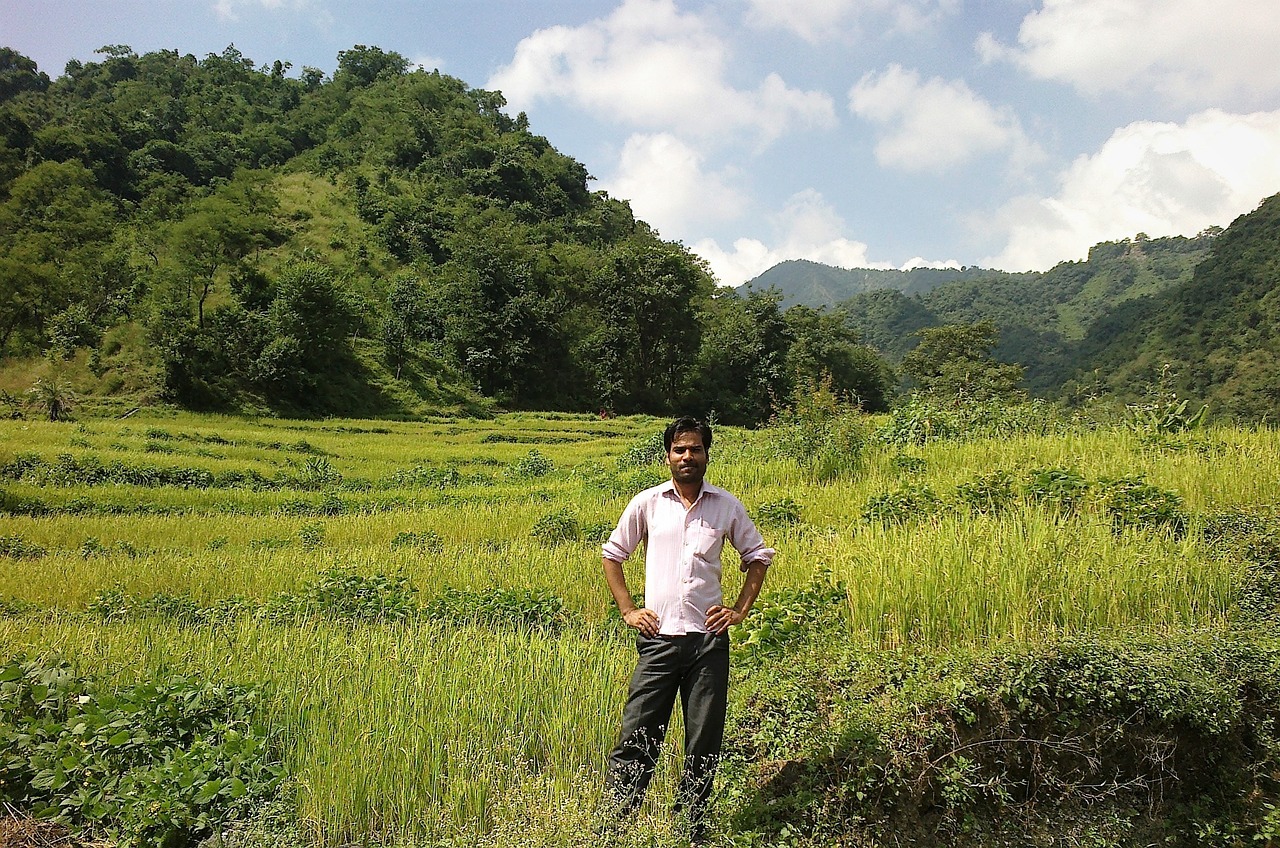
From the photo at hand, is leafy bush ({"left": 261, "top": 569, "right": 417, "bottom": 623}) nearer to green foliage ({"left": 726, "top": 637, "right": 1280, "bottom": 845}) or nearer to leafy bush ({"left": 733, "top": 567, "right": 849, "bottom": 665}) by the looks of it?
leafy bush ({"left": 733, "top": 567, "right": 849, "bottom": 665})

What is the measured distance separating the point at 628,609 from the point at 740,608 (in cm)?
53

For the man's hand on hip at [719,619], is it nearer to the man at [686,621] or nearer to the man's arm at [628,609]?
the man at [686,621]

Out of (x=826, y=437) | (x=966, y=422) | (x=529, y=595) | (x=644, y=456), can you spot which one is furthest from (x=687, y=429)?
(x=644, y=456)

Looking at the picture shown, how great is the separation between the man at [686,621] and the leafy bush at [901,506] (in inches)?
178

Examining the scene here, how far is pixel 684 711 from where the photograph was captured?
335cm

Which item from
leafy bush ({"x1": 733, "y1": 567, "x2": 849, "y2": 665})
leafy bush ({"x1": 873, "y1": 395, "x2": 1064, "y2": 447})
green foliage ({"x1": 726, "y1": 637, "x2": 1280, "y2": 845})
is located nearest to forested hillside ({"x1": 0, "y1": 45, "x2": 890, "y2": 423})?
leafy bush ({"x1": 873, "y1": 395, "x2": 1064, "y2": 447})

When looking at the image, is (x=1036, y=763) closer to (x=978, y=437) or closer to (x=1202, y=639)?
(x=1202, y=639)

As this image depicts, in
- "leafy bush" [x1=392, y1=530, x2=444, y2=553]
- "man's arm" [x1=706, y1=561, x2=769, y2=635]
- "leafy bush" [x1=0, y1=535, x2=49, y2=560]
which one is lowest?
"leafy bush" [x1=0, y1=535, x2=49, y2=560]

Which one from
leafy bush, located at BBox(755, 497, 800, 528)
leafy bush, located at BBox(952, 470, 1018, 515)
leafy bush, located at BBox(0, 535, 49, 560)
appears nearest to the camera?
leafy bush, located at BBox(952, 470, 1018, 515)

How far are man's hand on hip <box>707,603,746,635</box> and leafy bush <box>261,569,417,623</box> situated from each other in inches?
158

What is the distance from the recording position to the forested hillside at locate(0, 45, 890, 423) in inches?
1133

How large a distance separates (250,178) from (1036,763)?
59.3 meters

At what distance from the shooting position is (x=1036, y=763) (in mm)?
3771

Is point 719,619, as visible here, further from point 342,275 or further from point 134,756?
point 342,275
